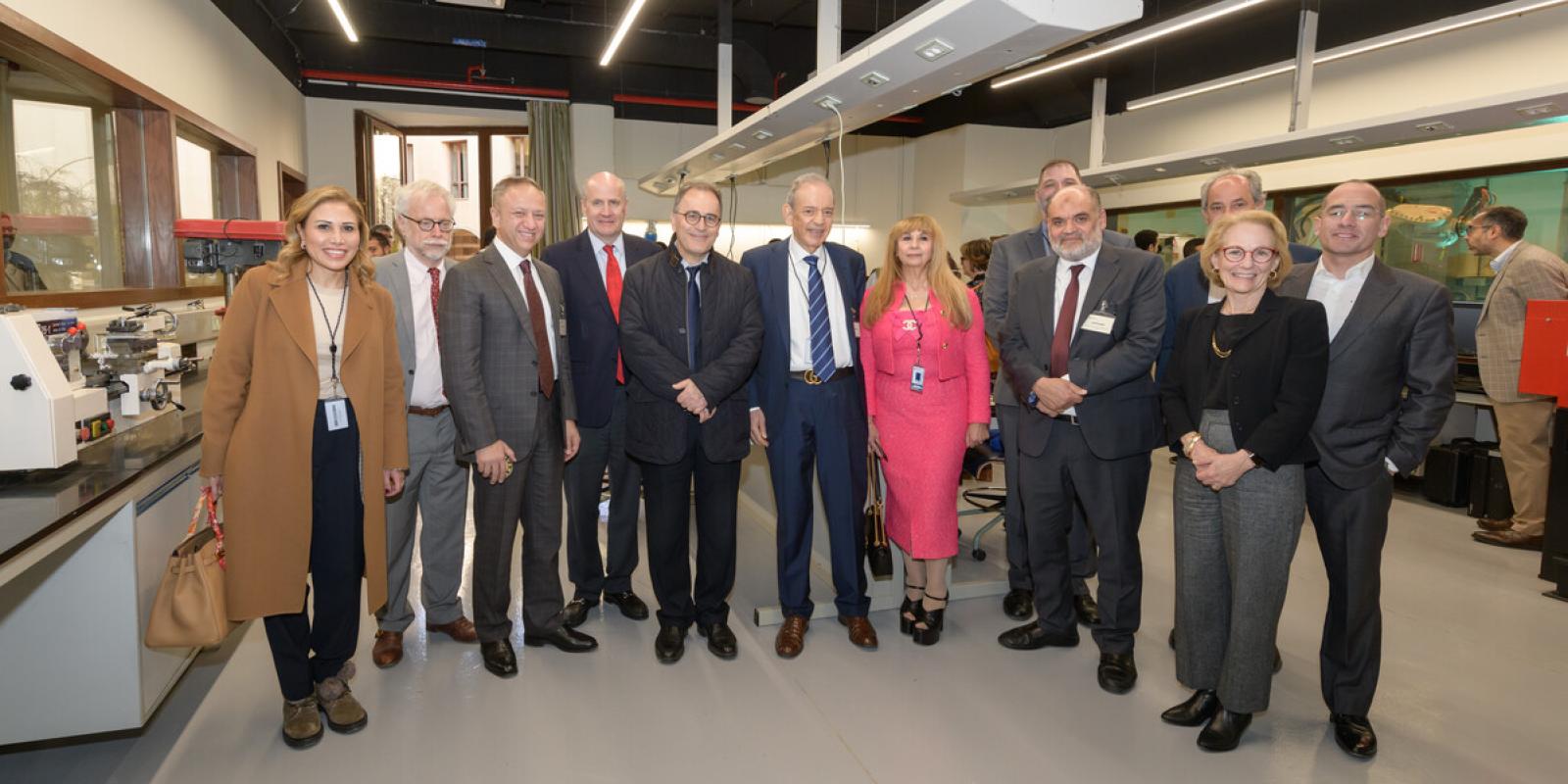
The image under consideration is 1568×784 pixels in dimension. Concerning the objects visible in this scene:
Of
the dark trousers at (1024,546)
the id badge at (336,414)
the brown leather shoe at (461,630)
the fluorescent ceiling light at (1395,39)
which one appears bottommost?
the brown leather shoe at (461,630)

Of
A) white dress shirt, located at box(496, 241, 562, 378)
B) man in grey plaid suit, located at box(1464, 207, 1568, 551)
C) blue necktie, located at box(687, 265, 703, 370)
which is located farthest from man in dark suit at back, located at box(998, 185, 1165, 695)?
man in grey plaid suit, located at box(1464, 207, 1568, 551)

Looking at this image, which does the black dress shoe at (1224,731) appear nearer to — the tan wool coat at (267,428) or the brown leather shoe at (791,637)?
the brown leather shoe at (791,637)

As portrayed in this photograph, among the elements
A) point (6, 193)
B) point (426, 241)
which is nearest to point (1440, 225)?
point (426, 241)

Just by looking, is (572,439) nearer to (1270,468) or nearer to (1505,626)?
(1270,468)

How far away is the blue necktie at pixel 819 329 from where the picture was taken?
3107 millimetres

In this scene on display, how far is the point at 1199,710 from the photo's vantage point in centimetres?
264

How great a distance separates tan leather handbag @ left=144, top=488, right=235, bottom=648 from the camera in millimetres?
2275

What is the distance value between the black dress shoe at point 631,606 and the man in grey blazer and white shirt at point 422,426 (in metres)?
0.60

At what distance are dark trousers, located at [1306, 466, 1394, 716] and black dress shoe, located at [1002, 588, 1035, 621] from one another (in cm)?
119

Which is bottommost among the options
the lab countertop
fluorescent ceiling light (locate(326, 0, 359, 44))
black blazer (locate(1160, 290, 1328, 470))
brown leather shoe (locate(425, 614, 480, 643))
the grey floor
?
the grey floor

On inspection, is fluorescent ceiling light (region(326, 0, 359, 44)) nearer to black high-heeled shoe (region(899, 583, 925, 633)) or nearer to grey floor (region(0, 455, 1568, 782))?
grey floor (region(0, 455, 1568, 782))

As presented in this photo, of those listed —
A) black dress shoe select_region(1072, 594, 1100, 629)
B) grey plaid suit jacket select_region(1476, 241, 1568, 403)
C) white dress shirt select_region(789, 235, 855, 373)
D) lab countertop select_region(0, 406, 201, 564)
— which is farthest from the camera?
grey plaid suit jacket select_region(1476, 241, 1568, 403)

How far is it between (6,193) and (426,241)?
1973 mm

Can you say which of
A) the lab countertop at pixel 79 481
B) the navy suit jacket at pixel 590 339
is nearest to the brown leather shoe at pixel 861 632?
the navy suit jacket at pixel 590 339
